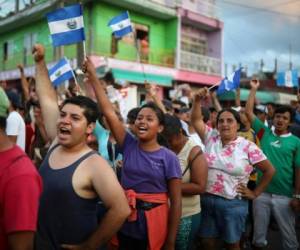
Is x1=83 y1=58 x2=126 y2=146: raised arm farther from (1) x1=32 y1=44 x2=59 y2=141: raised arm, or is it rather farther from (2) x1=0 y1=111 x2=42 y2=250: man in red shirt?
(2) x1=0 y1=111 x2=42 y2=250: man in red shirt

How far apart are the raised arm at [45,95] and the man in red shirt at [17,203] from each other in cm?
135

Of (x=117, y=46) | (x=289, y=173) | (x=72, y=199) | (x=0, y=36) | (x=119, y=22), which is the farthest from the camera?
(x=0, y=36)

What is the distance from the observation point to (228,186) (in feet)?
12.3

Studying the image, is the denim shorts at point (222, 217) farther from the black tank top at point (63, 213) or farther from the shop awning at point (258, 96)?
the shop awning at point (258, 96)

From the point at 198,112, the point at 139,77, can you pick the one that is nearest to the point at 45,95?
the point at 198,112

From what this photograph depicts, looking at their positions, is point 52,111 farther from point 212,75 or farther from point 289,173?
point 212,75

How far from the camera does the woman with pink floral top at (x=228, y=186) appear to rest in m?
3.74

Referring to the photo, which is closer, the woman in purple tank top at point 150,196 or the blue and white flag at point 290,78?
the woman in purple tank top at point 150,196

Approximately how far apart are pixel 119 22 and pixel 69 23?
2989 mm

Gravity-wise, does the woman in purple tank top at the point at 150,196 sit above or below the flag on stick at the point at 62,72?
below

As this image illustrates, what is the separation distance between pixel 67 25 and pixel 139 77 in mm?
11836

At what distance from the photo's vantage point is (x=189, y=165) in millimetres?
3471

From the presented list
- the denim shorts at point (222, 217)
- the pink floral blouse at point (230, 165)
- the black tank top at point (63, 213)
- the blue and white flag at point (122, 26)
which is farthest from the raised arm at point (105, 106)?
the blue and white flag at point (122, 26)

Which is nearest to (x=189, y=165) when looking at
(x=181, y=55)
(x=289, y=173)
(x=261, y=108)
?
(x=289, y=173)
